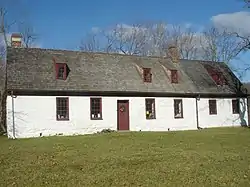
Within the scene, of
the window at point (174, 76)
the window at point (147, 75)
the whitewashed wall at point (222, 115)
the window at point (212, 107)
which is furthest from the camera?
the window at point (212, 107)

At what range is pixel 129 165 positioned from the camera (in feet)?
39.3

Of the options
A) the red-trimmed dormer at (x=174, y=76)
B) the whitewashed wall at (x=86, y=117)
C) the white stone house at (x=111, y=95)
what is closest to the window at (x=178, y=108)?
the white stone house at (x=111, y=95)

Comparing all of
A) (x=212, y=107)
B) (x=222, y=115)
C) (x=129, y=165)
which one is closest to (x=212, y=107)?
(x=212, y=107)

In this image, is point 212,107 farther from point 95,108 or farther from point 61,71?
point 61,71

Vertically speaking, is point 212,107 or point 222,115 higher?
point 212,107

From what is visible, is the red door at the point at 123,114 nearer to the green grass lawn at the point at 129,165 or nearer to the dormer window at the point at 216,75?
the green grass lawn at the point at 129,165

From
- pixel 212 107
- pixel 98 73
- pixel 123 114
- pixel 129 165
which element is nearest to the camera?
pixel 129 165

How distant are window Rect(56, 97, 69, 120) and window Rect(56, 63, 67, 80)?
180 centimetres

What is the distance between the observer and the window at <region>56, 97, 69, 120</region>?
83.4ft

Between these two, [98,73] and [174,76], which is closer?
[98,73]

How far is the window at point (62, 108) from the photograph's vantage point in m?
25.4

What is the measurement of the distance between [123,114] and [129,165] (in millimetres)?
15856

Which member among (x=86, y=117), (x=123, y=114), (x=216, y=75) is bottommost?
(x=86, y=117)

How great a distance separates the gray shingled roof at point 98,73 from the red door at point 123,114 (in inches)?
41.6
